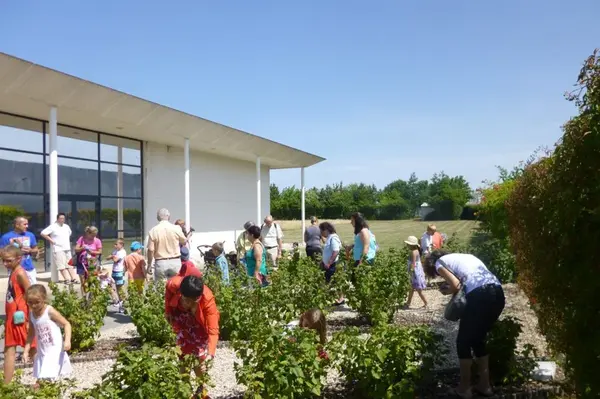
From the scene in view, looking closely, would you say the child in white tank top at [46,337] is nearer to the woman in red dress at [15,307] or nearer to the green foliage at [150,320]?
the woman in red dress at [15,307]

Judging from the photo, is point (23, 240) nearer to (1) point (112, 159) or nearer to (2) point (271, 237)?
(2) point (271, 237)

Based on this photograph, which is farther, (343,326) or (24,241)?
(24,241)

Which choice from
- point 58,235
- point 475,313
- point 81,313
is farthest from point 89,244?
point 475,313

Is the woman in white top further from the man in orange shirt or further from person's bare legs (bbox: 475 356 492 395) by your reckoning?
the man in orange shirt

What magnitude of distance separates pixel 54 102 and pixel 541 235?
11899 millimetres

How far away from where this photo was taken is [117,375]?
3516 millimetres

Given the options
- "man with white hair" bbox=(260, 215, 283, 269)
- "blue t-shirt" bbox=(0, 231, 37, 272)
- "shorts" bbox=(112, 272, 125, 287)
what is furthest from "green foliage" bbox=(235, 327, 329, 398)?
"man with white hair" bbox=(260, 215, 283, 269)

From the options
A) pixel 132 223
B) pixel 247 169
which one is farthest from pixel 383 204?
pixel 132 223

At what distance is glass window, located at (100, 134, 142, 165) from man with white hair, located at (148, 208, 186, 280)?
33.2 feet

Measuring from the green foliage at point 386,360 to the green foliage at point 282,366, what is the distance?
234 millimetres

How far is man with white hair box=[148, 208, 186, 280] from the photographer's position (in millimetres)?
7883

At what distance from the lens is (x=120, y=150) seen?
17656 millimetres

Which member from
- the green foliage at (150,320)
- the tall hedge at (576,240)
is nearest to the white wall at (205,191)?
the green foliage at (150,320)

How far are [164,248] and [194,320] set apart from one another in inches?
158
